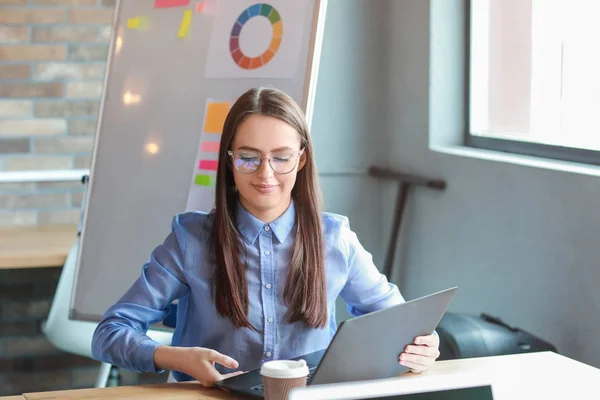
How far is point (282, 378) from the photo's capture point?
4.24 feet

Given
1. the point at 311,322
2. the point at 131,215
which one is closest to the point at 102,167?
the point at 131,215

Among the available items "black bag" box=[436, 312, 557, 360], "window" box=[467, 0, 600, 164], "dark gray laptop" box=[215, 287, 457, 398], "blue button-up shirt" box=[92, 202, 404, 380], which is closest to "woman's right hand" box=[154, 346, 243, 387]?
"dark gray laptop" box=[215, 287, 457, 398]

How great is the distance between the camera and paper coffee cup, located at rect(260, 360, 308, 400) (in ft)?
4.24

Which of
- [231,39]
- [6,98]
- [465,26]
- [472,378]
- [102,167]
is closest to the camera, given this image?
[472,378]

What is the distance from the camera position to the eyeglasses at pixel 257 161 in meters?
1.65

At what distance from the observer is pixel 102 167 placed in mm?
2781

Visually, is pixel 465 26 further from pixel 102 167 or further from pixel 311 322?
pixel 311 322

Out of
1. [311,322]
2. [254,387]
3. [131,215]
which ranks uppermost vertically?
[131,215]

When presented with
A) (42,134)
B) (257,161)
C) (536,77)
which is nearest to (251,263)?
(257,161)

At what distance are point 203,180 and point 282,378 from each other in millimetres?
1337

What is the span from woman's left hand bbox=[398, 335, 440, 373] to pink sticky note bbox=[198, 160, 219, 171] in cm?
111

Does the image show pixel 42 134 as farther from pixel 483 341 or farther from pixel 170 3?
pixel 483 341

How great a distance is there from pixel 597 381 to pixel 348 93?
93.9 inches

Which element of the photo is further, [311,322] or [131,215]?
[131,215]
